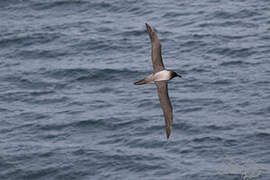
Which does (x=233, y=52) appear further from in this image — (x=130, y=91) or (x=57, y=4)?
(x=57, y=4)

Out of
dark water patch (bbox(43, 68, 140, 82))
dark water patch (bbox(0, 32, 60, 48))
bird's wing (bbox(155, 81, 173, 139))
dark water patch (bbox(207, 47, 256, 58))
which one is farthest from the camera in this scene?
dark water patch (bbox(0, 32, 60, 48))

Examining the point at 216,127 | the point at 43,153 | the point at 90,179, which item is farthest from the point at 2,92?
the point at 216,127

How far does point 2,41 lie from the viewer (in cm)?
Result: 5084

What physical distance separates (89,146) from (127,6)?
1703cm

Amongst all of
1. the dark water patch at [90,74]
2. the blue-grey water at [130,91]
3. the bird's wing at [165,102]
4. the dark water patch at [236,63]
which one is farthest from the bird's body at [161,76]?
the dark water patch at [236,63]

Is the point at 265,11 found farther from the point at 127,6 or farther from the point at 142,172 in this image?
the point at 142,172

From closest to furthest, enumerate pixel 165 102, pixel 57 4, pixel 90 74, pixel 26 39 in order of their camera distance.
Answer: pixel 165 102 < pixel 90 74 < pixel 26 39 < pixel 57 4

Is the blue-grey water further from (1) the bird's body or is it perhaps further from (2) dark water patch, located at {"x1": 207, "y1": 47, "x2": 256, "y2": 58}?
(1) the bird's body

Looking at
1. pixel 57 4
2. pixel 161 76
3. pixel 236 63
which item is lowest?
pixel 236 63

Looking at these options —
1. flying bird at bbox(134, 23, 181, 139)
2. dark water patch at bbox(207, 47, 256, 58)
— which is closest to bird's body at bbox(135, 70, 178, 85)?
flying bird at bbox(134, 23, 181, 139)

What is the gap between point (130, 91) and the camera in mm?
43688

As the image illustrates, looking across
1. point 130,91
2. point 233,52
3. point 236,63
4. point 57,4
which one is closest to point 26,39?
point 57,4

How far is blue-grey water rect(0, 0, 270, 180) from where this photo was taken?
1506 inches

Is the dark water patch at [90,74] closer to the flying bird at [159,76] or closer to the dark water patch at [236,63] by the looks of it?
the dark water patch at [236,63]
